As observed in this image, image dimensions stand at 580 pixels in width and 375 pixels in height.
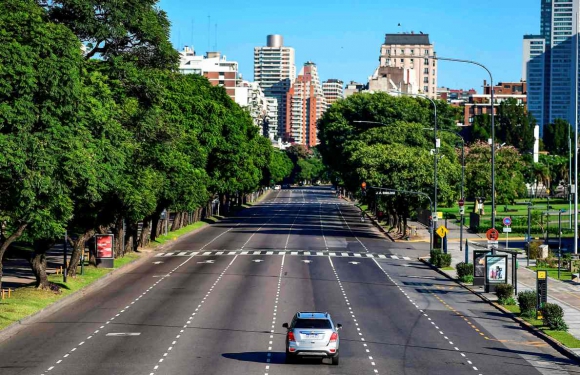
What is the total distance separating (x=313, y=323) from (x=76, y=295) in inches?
870

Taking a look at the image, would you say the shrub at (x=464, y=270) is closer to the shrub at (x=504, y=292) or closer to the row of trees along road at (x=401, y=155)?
the shrub at (x=504, y=292)

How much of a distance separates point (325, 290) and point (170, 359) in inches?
843

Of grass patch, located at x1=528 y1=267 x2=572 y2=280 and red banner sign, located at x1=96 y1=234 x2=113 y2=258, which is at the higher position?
red banner sign, located at x1=96 y1=234 x2=113 y2=258

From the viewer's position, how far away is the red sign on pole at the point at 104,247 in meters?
62.6

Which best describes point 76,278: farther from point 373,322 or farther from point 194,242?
point 194,242

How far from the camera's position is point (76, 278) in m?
56.2

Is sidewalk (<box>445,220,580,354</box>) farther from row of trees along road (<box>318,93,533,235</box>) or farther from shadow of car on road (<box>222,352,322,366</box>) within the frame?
row of trees along road (<box>318,93,533,235</box>)

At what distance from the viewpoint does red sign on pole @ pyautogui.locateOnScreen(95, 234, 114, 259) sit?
205 ft

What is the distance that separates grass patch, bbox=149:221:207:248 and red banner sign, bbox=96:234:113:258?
1960cm

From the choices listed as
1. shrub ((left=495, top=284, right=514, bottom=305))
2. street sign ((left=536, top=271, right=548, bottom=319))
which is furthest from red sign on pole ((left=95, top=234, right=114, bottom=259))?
street sign ((left=536, top=271, right=548, bottom=319))

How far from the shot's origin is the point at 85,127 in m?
47.2

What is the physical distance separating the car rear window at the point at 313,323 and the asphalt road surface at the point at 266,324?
1.23 meters

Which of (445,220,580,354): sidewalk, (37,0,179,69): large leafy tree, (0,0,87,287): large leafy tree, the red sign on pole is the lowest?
(445,220,580,354): sidewalk

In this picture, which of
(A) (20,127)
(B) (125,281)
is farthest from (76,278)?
(A) (20,127)
